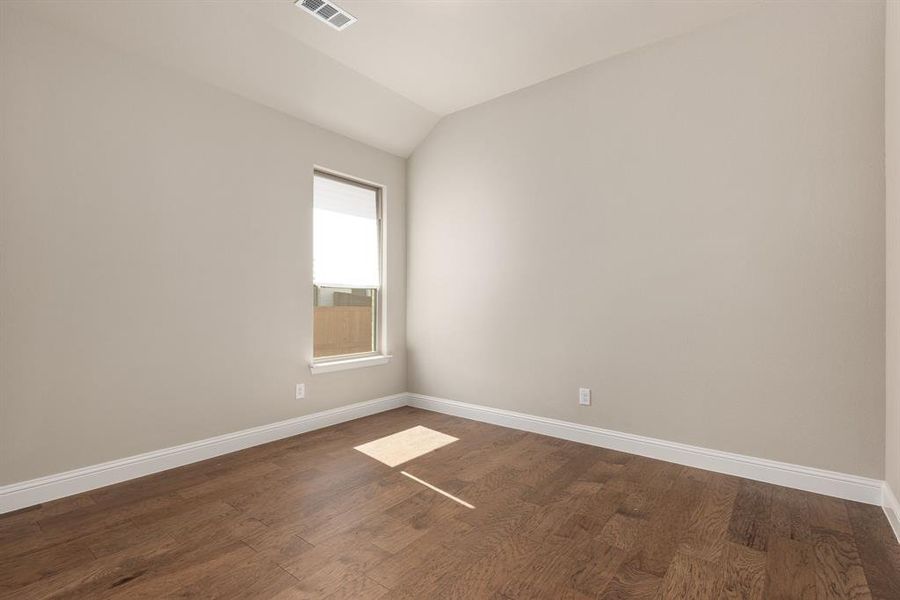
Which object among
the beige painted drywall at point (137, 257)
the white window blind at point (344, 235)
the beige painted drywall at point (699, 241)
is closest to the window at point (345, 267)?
the white window blind at point (344, 235)

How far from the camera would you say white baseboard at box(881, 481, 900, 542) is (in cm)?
203

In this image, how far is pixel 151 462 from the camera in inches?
109

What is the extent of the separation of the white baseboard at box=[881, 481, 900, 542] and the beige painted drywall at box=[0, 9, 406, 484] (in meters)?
3.67

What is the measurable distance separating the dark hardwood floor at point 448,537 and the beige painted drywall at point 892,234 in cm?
39

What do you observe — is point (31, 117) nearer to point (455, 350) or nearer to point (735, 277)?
point (455, 350)

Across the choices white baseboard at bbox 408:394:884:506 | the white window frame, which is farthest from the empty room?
the white window frame

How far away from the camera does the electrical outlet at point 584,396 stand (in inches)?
132

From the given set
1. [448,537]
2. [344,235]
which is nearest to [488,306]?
[344,235]

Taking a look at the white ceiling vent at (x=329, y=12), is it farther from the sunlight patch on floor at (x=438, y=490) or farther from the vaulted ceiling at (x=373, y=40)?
the sunlight patch on floor at (x=438, y=490)

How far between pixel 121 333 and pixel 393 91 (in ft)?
9.11

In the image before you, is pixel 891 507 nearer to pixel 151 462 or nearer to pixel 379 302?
pixel 379 302

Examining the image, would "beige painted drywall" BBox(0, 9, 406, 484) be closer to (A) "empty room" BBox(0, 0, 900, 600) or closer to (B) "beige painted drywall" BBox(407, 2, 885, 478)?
(A) "empty room" BBox(0, 0, 900, 600)

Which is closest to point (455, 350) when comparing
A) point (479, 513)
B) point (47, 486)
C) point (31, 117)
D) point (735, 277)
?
point (479, 513)

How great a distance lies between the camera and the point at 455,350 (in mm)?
4223
